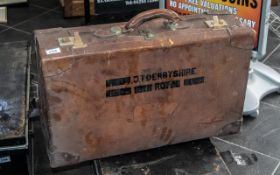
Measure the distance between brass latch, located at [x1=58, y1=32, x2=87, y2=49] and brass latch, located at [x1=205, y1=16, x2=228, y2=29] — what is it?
0.45 m

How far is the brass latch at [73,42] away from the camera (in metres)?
1.48

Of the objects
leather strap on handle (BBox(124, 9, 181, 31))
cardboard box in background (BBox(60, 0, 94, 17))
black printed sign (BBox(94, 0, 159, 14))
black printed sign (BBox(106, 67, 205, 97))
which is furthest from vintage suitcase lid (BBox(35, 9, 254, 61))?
cardboard box in background (BBox(60, 0, 94, 17))

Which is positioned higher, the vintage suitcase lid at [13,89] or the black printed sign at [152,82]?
the black printed sign at [152,82]

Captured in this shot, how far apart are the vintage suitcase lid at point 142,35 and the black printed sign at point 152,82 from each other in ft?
0.34

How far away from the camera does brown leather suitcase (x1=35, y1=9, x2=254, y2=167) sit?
1.47 meters

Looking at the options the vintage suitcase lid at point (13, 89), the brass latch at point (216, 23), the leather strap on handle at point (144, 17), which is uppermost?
the leather strap on handle at point (144, 17)

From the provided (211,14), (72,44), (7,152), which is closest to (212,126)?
(211,14)

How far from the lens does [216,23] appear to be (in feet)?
5.36

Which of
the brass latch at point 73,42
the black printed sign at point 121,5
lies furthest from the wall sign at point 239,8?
the black printed sign at point 121,5

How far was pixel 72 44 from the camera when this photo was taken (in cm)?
149

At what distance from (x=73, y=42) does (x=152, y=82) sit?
0.96ft

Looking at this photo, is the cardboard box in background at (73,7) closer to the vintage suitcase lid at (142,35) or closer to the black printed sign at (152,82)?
the vintage suitcase lid at (142,35)

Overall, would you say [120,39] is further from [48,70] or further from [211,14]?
[211,14]

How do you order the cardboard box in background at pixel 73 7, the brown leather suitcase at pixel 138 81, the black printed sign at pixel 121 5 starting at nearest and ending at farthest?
the brown leather suitcase at pixel 138 81 < the black printed sign at pixel 121 5 < the cardboard box in background at pixel 73 7
